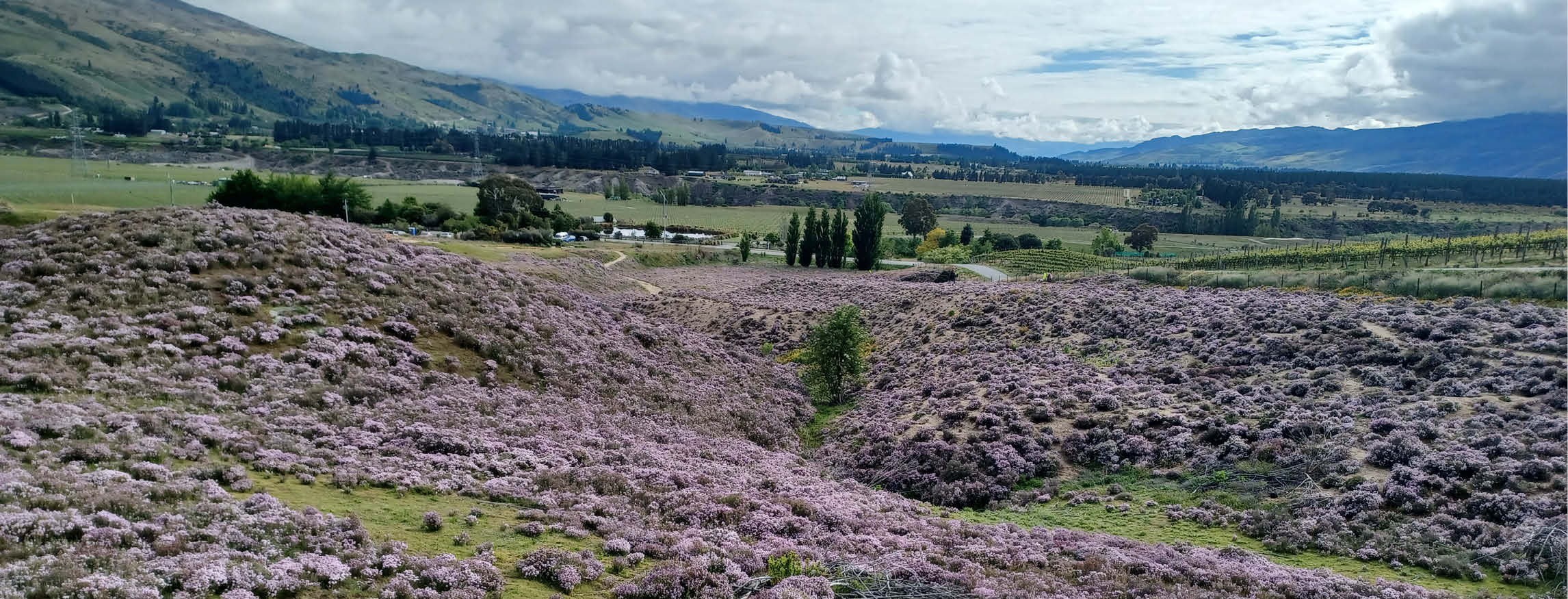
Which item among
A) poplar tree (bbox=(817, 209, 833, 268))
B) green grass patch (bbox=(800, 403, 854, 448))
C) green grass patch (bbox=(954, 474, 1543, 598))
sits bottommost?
green grass patch (bbox=(800, 403, 854, 448))

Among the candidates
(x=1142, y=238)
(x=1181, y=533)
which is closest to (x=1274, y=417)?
(x=1181, y=533)

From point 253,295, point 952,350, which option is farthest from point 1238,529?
point 253,295

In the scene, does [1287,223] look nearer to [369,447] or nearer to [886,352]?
[886,352]

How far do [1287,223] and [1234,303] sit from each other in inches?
6456

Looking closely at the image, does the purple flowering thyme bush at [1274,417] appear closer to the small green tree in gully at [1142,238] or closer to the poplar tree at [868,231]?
the poplar tree at [868,231]

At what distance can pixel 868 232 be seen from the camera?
96.8 m

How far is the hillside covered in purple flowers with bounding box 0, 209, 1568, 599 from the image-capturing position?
13609 millimetres

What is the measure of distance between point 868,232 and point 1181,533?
78.2 metres

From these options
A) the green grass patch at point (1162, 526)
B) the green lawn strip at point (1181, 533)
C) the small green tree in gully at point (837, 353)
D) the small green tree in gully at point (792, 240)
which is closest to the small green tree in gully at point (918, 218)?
the small green tree in gully at point (792, 240)

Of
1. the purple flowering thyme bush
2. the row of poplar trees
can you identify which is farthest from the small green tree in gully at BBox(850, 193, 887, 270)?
the purple flowering thyme bush

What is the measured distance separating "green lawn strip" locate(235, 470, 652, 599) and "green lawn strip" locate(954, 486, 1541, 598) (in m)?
11.3

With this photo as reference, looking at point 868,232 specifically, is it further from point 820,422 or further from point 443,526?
point 443,526

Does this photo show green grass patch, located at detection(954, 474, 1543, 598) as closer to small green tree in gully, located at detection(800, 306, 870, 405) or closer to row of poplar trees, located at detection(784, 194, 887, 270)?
small green tree in gully, located at detection(800, 306, 870, 405)

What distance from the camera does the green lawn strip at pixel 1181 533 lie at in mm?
16281
